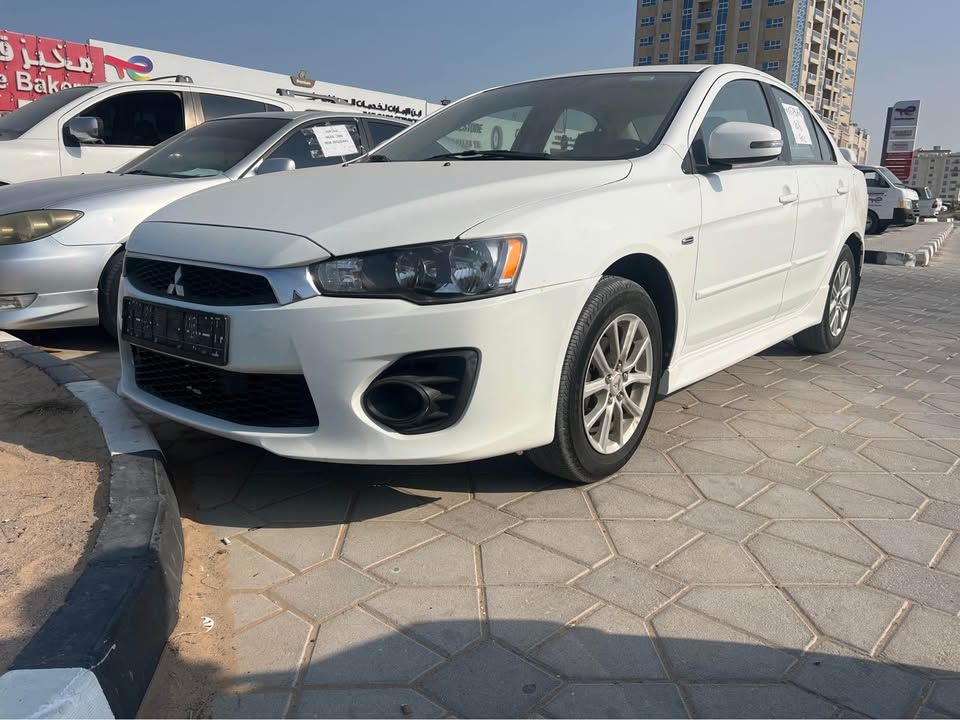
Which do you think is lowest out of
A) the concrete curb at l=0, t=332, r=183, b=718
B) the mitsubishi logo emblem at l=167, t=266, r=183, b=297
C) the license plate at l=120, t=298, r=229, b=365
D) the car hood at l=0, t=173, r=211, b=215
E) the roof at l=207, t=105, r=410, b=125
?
the concrete curb at l=0, t=332, r=183, b=718

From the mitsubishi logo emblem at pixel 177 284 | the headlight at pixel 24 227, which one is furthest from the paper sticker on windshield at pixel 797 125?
the headlight at pixel 24 227

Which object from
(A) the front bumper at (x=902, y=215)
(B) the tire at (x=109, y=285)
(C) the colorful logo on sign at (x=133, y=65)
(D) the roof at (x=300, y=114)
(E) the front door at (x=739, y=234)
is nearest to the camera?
(E) the front door at (x=739, y=234)

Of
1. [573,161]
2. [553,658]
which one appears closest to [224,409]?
[553,658]

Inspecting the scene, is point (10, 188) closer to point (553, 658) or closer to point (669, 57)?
point (553, 658)

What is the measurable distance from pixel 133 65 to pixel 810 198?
724 inches

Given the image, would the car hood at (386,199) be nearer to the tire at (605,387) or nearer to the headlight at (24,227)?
the tire at (605,387)

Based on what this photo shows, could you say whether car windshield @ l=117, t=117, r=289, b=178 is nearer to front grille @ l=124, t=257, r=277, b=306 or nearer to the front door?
front grille @ l=124, t=257, r=277, b=306

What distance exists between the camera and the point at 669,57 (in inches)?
3346

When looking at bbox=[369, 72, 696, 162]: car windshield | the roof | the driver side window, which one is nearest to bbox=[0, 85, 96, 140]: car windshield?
the roof

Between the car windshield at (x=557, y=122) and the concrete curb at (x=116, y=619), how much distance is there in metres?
1.99

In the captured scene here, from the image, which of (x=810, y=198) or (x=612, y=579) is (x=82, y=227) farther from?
(x=810, y=198)

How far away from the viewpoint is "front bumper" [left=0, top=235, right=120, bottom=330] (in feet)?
13.9

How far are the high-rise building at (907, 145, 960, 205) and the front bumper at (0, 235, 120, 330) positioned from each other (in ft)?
438

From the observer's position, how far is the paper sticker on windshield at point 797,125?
431 centimetres
